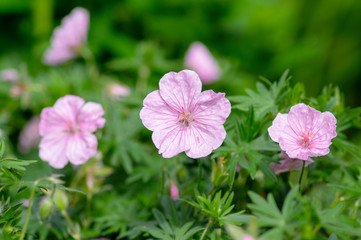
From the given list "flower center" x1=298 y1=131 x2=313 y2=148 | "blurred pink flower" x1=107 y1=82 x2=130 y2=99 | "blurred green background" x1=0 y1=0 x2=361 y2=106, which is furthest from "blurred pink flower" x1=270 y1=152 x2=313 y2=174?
"blurred green background" x1=0 y1=0 x2=361 y2=106

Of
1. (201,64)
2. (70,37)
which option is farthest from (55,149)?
(201,64)

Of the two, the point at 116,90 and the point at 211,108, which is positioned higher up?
the point at 211,108

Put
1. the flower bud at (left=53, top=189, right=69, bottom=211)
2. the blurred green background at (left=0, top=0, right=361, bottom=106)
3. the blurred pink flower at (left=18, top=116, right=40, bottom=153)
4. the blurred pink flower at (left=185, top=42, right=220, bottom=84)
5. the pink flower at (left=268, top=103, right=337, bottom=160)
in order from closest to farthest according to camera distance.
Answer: the pink flower at (left=268, top=103, right=337, bottom=160)
the flower bud at (left=53, top=189, right=69, bottom=211)
the blurred pink flower at (left=18, top=116, right=40, bottom=153)
the blurred pink flower at (left=185, top=42, right=220, bottom=84)
the blurred green background at (left=0, top=0, right=361, bottom=106)

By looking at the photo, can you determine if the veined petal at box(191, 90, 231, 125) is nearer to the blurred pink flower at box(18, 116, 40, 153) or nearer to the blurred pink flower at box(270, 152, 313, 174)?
the blurred pink flower at box(270, 152, 313, 174)

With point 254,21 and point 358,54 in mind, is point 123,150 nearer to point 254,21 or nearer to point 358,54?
point 254,21

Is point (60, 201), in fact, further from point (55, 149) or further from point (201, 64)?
point (201, 64)

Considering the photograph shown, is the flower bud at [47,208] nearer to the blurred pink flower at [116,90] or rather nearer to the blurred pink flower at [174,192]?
the blurred pink flower at [174,192]
